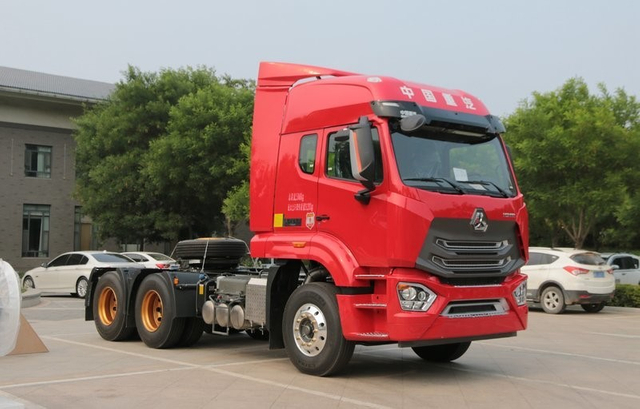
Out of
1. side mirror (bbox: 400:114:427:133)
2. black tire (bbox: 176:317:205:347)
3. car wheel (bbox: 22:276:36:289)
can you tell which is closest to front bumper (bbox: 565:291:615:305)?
black tire (bbox: 176:317:205:347)

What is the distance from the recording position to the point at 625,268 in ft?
85.0

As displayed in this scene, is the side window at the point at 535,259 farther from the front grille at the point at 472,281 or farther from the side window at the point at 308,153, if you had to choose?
the side window at the point at 308,153

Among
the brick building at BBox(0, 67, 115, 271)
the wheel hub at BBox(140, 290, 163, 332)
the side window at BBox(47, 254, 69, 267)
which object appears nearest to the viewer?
the wheel hub at BBox(140, 290, 163, 332)

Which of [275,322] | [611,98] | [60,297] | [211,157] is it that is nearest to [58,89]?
[211,157]

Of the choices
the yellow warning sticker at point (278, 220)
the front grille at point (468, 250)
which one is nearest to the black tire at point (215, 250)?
the yellow warning sticker at point (278, 220)

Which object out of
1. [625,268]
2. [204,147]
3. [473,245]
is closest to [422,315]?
[473,245]

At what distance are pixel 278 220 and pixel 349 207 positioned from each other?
50.6 inches

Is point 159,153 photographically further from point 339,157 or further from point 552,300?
point 339,157

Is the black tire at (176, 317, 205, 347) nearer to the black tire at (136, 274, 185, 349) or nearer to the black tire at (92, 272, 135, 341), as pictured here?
the black tire at (136, 274, 185, 349)

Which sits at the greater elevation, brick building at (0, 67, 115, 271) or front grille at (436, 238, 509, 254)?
brick building at (0, 67, 115, 271)

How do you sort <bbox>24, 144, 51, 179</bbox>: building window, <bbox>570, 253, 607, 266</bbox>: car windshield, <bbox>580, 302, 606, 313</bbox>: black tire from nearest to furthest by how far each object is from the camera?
<bbox>570, 253, 607, 266</bbox>: car windshield < <bbox>580, 302, 606, 313</bbox>: black tire < <bbox>24, 144, 51, 179</bbox>: building window

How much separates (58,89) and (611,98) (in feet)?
91.7

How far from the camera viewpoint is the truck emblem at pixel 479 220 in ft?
26.5

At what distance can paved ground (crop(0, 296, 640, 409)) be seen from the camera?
7.26 m
